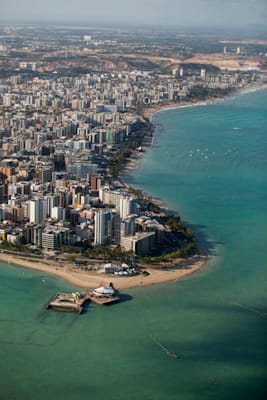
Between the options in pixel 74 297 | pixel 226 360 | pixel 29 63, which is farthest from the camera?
pixel 29 63

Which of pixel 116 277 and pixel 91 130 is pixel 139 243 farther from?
pixel 91 130

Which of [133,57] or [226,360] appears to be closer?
[226,360]

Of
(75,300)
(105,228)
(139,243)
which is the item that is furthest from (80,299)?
(105,228)

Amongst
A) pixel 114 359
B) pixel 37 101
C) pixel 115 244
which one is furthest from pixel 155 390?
pixel 37 101

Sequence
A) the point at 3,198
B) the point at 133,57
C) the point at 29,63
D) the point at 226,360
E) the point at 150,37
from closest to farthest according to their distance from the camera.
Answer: the point at 226,360 < the point at 3,198 < the point at 29,63 < the point at 133,57 < the point at 150,37

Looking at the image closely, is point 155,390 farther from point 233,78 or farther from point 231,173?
point 233,78

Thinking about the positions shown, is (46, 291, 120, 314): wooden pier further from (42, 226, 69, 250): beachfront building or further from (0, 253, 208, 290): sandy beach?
(42, 226, 69, 250): beachfront building

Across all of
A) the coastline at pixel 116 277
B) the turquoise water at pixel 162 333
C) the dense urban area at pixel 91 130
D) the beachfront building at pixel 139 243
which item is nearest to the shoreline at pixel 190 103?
the dense urban area at pixel 91 130
